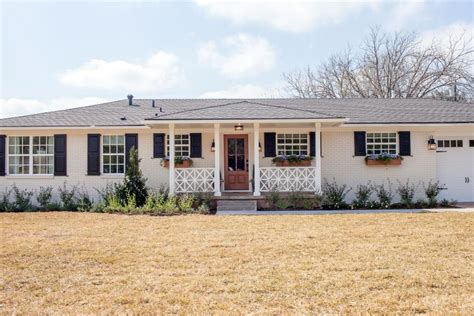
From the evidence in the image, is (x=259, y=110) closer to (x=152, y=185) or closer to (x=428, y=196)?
(x=152, y=185)

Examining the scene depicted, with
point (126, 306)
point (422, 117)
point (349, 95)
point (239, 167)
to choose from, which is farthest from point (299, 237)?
point (349, 95)

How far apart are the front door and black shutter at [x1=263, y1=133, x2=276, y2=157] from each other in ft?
2.51

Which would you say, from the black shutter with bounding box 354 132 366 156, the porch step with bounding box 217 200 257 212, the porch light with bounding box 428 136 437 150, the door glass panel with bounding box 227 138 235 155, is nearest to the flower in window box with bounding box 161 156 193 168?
the door glass panel with bounding box 227 138 235 155

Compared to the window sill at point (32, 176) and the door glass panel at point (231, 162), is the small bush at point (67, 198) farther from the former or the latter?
the door glass panel at point (231, 162)

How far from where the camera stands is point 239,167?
14508 millimetres

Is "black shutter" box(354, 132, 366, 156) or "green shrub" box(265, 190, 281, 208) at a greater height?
"black shutter" box(354, 132, 366, 156)

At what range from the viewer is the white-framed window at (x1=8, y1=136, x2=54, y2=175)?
1421cm

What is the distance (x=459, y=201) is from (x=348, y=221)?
6722mm

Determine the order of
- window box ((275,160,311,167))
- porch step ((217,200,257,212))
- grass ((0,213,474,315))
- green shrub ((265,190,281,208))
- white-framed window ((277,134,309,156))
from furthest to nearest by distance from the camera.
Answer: white-framed window ((277,134,309,156))
window box ((275,160,311,167))
green shrub ((265,190,281,208))
porch step ((217,200,257,212))
grass ((0,213,474,315))

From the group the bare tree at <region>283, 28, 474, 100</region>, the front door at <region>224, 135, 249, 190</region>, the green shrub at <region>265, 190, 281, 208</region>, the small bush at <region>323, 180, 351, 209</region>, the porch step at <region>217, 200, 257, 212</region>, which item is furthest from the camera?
the bare tree at <region>283, 28, 474, 100</region>

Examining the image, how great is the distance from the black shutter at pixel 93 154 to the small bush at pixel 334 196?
26.0 ft

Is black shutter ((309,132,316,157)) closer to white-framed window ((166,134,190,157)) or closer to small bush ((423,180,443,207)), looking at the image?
small bush ((423,180,443,207))

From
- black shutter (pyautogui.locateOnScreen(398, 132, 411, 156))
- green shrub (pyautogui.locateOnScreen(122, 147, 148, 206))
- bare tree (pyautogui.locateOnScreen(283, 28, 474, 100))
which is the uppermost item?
bare tree (pyautogui.locateOnScreen(283, 28, 474, 100))

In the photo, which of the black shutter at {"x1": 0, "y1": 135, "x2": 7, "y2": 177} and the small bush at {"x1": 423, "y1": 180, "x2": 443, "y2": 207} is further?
the black shutter at {"x1": 0, "y1": 135, "x2": 7, "y2": 177}
